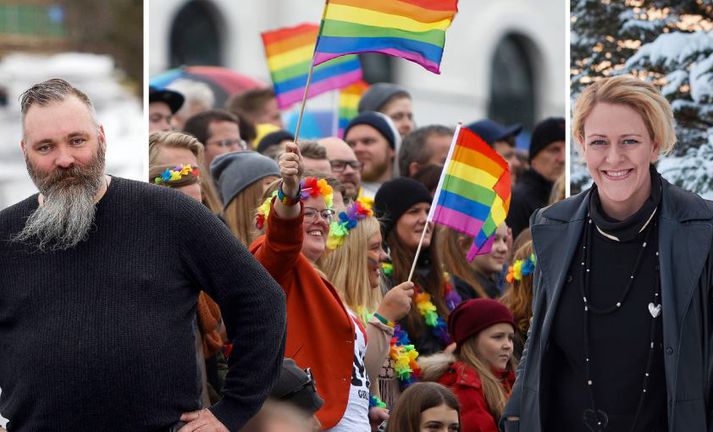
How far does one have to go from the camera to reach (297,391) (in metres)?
4.34

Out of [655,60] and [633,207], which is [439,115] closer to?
[655,60]

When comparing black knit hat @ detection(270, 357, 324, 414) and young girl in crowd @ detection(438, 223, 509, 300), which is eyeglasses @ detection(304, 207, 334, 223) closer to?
black knit hat @ detection(270, 357, 324, 414)

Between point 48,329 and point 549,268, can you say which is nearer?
point 48,329

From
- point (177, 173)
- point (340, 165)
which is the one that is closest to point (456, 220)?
point (340, 165)

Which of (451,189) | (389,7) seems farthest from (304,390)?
(451,189)

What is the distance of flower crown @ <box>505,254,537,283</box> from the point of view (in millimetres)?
7574

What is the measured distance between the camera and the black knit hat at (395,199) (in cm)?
759

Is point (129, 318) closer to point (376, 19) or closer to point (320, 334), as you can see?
point (320, 334)

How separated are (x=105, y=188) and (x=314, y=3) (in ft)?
52.9

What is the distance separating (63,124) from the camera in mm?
4324

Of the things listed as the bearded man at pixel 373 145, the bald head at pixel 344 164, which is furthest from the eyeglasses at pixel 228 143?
the bearded man at pixel 373 145

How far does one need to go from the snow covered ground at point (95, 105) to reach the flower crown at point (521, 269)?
196cm

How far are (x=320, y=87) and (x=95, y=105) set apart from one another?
1.90 metres

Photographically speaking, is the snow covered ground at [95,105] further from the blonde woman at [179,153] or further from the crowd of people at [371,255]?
the crowd of people at [371,255]
